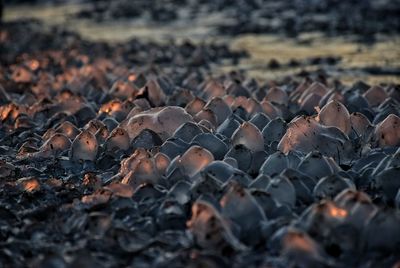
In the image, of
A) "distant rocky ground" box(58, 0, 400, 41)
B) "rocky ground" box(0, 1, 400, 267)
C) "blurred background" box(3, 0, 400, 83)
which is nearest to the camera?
"rocky ground" box(0, 1, 400, 267)

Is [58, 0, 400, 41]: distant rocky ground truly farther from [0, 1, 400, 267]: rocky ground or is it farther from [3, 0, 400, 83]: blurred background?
[0, 1, 400, 267]: rocky ground

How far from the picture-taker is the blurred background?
9.38 metres

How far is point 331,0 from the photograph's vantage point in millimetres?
16625

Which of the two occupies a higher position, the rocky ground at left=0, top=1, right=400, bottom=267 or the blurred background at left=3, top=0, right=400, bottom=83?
the rocky ground at left=0, top=1, right=400, bottom=267

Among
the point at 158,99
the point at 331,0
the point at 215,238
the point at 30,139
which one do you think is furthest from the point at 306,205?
the point at 331,0

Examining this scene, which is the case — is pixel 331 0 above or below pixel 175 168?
below

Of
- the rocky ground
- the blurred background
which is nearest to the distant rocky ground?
the blurred background

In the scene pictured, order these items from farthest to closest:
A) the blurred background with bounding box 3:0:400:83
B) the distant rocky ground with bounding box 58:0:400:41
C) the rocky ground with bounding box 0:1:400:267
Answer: the distant rocky ground with bounding box 58:0:400:41, the blurred background with bounding box 3:0:400:83, the rocky ground with bounding box 0:1:400:267

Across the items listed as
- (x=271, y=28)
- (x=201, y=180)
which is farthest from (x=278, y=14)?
(x=201, y=180)

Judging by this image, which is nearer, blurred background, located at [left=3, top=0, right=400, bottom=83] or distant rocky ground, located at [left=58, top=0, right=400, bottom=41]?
blurred background, located at [left=3, top=0, right=400, bottom=83]

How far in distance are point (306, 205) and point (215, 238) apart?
0.65m

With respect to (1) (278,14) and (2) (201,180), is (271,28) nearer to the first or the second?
(1) (278,14)

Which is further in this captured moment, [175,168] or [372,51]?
[372,51]

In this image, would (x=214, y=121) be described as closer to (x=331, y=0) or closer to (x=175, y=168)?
(x=175, y=168)
